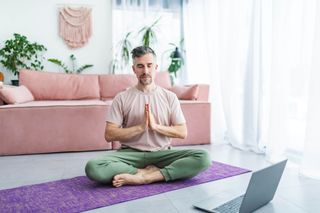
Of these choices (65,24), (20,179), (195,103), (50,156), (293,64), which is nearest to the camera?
(20,179)

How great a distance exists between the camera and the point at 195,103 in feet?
11.4

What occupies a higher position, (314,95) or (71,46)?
(71,46)

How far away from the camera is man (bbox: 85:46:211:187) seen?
2.06 m

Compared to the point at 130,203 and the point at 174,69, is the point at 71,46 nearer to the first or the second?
the point at 174,69

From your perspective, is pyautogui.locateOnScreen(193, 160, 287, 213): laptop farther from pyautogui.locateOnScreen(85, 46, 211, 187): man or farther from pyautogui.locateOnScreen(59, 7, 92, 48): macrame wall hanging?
pyautogui.locateOnScreen(59, 7, 92, 48): macrame wall hanging

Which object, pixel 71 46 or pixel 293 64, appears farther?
pixel 71 46

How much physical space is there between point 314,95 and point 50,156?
2.32m

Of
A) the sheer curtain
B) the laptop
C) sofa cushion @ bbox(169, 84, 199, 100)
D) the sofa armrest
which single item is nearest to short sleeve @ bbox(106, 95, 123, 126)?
the laptop

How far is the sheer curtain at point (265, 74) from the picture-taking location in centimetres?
240

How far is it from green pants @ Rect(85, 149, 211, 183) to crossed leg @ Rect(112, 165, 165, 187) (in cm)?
3

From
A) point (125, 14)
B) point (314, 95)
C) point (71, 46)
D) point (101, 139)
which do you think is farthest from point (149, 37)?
point (314, 95)

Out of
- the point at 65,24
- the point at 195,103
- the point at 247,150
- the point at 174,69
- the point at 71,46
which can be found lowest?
the point at 247,150

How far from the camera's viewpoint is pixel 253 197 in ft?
5.15

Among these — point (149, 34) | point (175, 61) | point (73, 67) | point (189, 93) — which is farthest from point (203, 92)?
point (73, 67)
